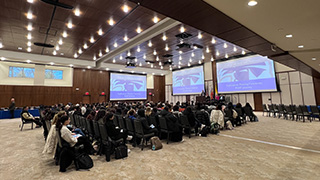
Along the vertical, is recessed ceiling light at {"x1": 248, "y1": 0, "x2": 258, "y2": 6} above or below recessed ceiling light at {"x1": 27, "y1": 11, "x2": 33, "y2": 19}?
below

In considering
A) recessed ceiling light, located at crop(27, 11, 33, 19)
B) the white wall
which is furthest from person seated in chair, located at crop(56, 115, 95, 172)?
the white wall

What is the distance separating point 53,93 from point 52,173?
15.0 meters

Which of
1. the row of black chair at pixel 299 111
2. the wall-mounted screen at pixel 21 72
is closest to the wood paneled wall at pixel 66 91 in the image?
the wall-mounted screen at pixel 21 72

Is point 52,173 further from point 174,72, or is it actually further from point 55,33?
point 174,72

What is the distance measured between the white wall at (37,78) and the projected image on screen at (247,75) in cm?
1675

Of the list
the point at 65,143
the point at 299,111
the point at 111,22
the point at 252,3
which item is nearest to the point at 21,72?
the point at 111,22

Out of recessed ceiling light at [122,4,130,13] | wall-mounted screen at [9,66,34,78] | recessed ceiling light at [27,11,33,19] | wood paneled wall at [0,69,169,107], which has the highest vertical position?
recessed ceiling light at [122,4,130,13]

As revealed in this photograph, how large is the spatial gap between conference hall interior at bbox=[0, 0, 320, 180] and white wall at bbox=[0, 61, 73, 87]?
11 cm

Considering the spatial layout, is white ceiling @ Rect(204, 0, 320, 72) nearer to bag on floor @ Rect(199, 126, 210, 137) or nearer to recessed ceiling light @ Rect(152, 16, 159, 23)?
bag on floor @ Rect(199, 126, 210, 137)

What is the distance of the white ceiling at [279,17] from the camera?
97.3 inches

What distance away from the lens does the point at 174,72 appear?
70.1 ft

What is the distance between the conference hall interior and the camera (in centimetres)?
300

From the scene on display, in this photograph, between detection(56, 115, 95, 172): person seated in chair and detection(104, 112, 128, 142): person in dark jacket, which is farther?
detection(104, 112, 128, 142): person in dark jacket

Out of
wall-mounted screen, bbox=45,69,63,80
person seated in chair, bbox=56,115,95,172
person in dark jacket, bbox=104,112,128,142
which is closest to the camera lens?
person seated in chair, bbox=56,115,95,172
